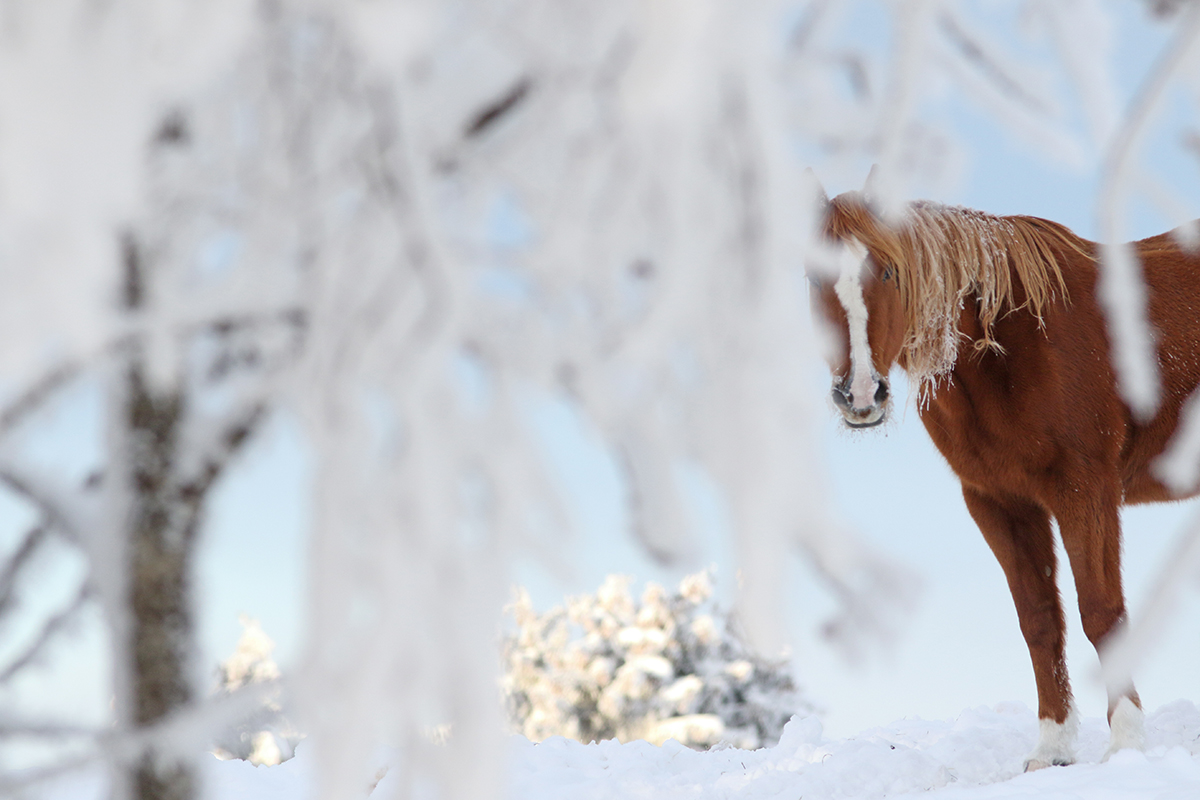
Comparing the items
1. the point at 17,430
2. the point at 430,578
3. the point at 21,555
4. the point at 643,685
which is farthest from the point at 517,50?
the point at 643,685

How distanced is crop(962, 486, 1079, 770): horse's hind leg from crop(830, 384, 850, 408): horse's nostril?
1.36m

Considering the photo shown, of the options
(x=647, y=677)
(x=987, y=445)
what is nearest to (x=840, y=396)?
(x=987, y=445)

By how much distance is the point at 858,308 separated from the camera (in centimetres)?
322

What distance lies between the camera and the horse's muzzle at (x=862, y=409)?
321 cm

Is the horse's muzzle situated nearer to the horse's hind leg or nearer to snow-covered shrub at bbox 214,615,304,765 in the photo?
the horse's hind leg

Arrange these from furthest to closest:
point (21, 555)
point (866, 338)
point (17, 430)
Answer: point (866, 338) → point (21, 555) → point (17, 430)

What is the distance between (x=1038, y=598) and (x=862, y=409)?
1.58 m

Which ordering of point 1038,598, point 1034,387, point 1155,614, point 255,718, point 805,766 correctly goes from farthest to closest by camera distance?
point 805,766 → point 1038,598 → point 1034,387 → point 255,718 → point 1155,614

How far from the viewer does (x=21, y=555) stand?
2.05 meters

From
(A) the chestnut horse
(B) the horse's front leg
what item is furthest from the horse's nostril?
(B) the horse's front leg

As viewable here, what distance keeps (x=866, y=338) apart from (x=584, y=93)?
2460 mm

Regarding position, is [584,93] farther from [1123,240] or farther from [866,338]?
[866,338]

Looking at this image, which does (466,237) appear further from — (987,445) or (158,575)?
(987,445)

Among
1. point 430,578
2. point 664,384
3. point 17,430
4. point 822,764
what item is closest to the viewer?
point 430,578
